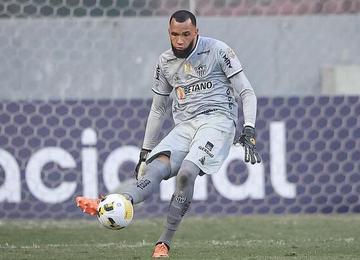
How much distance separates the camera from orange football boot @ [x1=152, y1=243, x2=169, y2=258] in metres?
7.39

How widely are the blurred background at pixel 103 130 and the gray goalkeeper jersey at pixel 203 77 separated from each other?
3851mm

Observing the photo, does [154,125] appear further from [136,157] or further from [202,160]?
[136,157]

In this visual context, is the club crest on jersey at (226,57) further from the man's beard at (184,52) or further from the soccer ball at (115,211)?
the soccer ball at (115,211)

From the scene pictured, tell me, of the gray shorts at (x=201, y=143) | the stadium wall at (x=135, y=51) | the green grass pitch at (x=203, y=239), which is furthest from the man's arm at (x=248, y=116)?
the stadium wall at (x=135, y=51)

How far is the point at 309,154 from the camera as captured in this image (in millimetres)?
11844

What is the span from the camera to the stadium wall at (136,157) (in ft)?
37.9

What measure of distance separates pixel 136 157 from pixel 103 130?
0.49 metres

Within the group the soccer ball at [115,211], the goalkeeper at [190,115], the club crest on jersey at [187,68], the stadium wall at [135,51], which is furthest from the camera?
the stadium wall at [135,51]

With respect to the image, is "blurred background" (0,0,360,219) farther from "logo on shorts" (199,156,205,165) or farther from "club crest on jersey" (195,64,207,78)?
"logo on shorts" (199,156,205,165)

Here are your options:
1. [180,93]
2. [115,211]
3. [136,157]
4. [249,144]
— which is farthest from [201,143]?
[136,157]

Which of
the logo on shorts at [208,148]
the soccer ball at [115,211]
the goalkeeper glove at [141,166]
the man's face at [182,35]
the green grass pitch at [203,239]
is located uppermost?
the man's face at [182,35]

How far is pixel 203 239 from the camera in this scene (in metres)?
9.41

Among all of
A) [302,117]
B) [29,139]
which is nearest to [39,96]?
[29,139]

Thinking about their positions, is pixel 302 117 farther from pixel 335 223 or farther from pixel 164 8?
pixel 164 8
